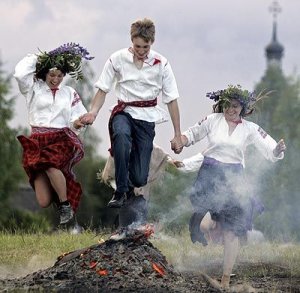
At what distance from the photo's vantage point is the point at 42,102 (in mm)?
12328

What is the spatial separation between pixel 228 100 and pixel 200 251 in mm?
2748

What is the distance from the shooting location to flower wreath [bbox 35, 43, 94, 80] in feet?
40.8

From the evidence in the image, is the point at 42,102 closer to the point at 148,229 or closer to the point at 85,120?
the point at 85,120

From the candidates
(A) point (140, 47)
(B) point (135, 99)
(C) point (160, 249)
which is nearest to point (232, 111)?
(B) point (135, 99)

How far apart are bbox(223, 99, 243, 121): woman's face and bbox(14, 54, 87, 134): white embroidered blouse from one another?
1.54m

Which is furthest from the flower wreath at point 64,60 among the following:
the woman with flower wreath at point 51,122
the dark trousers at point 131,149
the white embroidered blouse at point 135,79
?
the dark trousers at point 131,149

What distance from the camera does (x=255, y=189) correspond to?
1296cm

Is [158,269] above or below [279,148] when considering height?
below

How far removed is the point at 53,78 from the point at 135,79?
972 mm

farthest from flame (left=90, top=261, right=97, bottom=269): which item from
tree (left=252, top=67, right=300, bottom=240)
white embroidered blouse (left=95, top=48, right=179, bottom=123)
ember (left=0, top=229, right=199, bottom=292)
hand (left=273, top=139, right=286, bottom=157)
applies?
tree (left=252, top=67, right=300, bottom=240)

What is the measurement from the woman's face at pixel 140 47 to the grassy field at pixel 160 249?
2337 millimetres

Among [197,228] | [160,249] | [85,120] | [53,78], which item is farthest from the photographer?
[160,249]

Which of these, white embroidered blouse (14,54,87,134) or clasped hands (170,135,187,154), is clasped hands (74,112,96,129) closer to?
white embroidered blouse (14,54,87,134)

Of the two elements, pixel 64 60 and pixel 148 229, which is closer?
pixel 148 229
